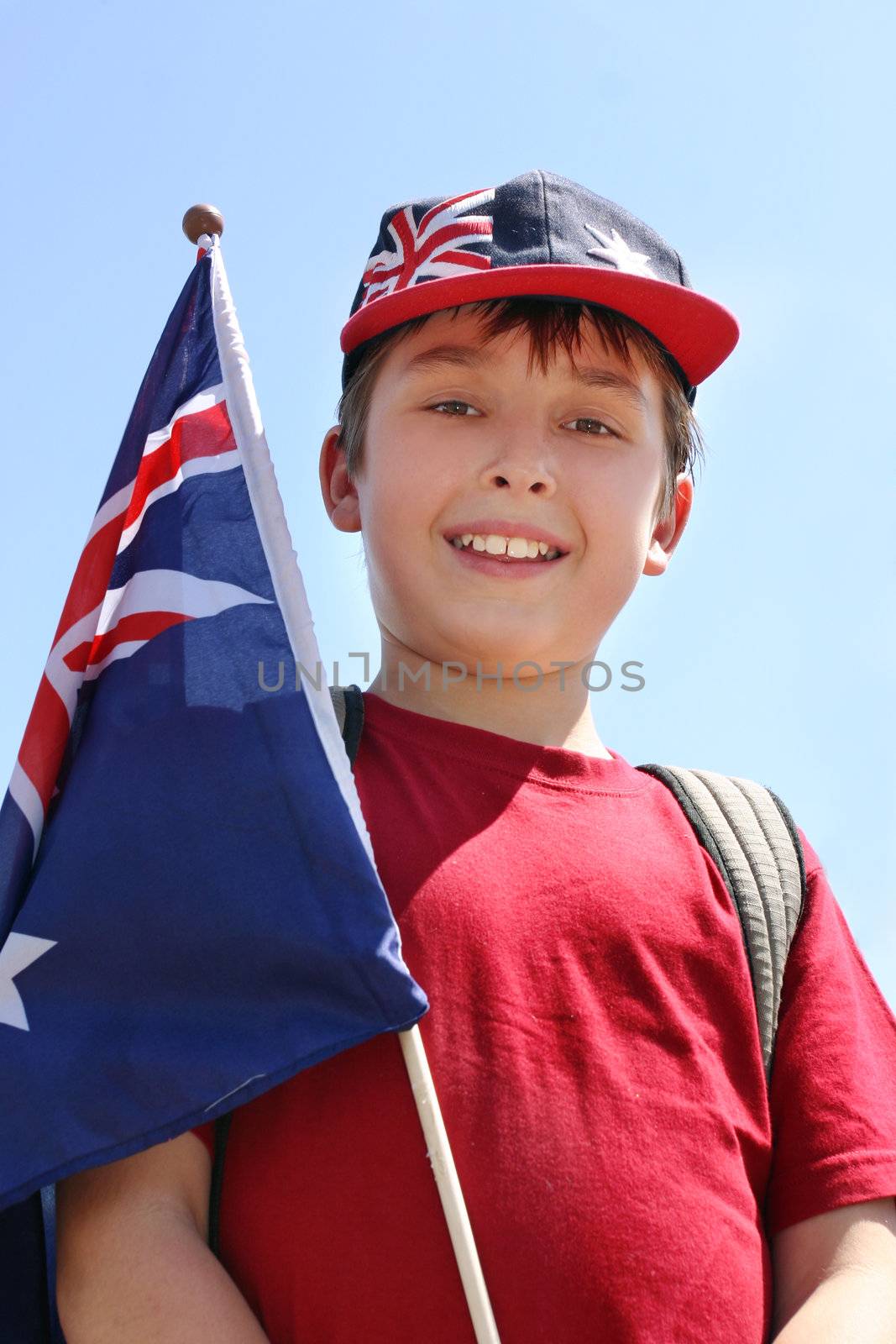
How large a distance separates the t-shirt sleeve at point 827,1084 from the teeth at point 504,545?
2.79 feet

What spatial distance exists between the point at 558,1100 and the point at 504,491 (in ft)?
3.80

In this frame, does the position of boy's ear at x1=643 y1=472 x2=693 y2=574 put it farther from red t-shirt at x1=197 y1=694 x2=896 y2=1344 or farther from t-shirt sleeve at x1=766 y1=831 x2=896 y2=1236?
t-shirt sleeve at x1=766 y1=831 x2=896 y2=1236

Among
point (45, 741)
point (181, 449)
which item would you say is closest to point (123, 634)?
point (45, 741)

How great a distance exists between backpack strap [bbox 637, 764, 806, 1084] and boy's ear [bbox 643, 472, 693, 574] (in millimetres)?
536

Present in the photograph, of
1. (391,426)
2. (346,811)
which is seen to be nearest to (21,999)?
(346,811)

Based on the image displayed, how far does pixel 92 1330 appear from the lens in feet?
7.10

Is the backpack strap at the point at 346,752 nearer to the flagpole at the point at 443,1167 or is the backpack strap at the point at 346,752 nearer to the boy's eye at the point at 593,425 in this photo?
the flagpole at the point at 443,1167

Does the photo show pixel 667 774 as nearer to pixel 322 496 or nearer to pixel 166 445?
pixel 322 496

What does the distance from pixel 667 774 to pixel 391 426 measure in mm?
906

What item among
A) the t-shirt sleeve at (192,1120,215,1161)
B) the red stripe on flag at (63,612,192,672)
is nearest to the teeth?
the red stripe on flag at (63,612,192,672)

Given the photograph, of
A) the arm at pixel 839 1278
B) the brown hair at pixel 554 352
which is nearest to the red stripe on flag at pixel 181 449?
the brown hair at pixel 554 352

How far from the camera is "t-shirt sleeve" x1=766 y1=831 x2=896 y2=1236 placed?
250 centimetres

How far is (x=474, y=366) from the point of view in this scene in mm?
2936

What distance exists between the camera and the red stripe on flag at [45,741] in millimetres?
2613
